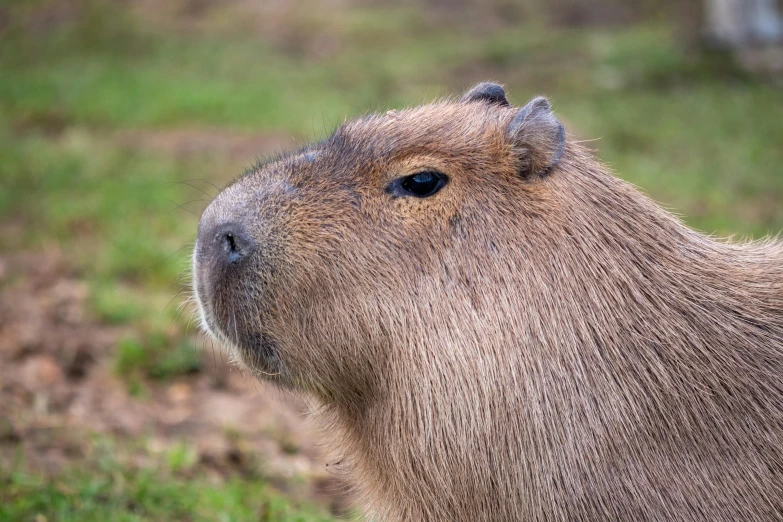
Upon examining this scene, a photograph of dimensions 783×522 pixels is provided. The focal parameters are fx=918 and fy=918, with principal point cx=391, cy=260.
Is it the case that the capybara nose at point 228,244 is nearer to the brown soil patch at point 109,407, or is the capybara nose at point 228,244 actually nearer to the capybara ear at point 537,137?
the capybara ear at point 537,137

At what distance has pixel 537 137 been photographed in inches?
88.4

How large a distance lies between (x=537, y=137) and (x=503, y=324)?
48cm

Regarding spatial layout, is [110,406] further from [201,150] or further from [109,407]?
[201,150]

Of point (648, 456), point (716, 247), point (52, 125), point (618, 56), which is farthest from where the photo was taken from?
point (618, 56)

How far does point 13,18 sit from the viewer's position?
42.4 feet

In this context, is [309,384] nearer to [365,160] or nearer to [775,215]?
[365,160]

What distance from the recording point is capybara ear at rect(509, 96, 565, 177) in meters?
2.24

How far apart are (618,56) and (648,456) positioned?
980 cm

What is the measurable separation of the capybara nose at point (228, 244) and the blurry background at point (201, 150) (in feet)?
2.40

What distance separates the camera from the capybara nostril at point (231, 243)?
221cm

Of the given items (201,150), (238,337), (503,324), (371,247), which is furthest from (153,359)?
(201,150)

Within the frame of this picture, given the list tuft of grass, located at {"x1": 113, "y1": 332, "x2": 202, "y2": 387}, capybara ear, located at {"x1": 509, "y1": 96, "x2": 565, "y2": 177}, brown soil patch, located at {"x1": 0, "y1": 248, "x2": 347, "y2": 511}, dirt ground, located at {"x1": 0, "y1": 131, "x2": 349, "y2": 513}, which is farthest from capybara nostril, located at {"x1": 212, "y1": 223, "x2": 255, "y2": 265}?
tuft of grass, located at {"x1": 113, "y1": 332, "x2": 202, "y2": 387}

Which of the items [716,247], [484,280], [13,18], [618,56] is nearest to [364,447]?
[484,280]

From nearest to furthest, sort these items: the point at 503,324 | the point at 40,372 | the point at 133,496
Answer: the point at 503,324, the point at 133,496, the point at 40,372
